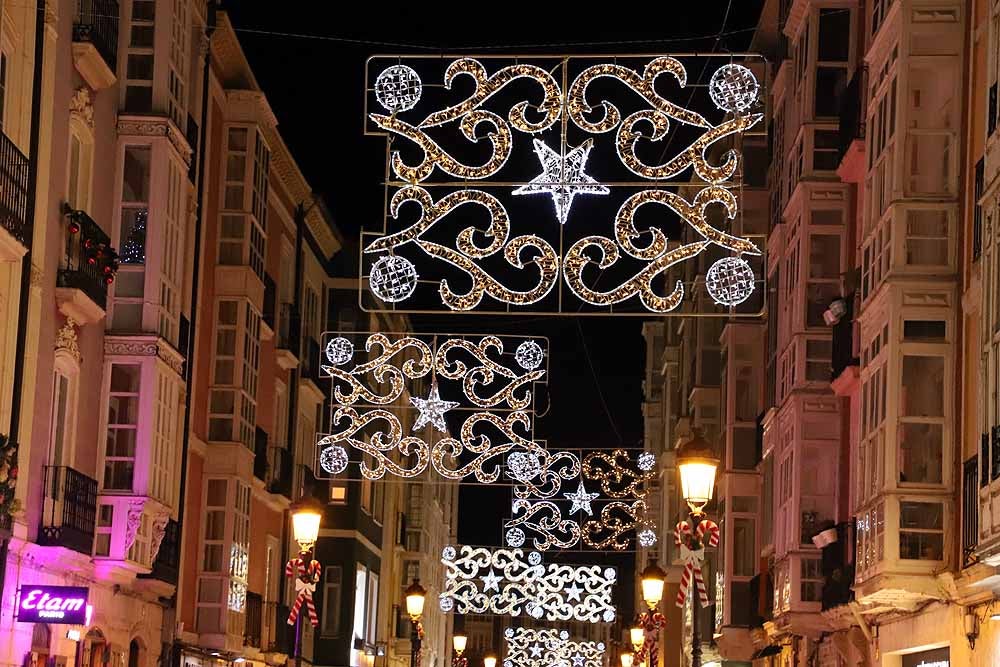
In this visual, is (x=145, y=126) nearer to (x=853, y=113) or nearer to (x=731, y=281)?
(x=731, y=281)

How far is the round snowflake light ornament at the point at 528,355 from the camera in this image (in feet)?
93.4

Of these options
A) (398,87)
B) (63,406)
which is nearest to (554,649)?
(63,406)

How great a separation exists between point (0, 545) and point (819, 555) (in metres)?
14.0

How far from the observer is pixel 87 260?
24516mm

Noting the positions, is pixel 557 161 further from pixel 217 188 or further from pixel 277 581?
pixel 277 581

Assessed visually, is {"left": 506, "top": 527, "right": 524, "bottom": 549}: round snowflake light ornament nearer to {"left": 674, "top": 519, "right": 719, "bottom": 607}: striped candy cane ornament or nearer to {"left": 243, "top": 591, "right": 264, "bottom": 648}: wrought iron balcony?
{"left": 243, "top": 591, "right": 264, "bottom": 648}: wrought iron balcony

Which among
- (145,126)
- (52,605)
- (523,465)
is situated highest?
(145,126)

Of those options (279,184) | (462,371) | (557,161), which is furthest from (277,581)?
(557,161)

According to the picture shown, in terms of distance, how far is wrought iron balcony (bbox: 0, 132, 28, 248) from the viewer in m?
20.9

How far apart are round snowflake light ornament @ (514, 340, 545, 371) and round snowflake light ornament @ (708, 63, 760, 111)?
7.76m

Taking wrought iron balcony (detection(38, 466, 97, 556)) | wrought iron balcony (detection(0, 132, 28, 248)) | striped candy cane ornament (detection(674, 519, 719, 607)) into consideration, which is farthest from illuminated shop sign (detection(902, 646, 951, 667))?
wrought iron balcony (detection(0, 132, 28, 248))

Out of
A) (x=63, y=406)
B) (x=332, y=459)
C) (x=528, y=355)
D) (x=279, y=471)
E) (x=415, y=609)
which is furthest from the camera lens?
(x=279, y=471)

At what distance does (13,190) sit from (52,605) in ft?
16.1

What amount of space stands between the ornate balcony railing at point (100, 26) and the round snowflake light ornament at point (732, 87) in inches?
327
